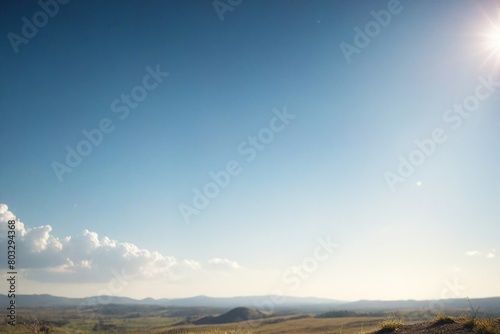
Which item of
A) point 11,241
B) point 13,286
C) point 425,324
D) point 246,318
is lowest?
point 246,318

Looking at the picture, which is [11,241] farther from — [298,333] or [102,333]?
[102,333]

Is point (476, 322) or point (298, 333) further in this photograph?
point (298, 333)

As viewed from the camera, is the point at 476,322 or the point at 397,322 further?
the point at 397,322

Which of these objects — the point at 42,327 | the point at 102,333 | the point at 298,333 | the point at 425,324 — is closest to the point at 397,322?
the point at 425,324

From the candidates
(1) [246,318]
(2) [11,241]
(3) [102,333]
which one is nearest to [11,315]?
(2) [11,241]

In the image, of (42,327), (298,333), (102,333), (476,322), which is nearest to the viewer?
(476,322)

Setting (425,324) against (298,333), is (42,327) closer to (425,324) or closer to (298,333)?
(425,324)

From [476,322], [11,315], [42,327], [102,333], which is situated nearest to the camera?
[476,322]

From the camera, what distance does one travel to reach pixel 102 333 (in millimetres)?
101938

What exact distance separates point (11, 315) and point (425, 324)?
23010 millimetres

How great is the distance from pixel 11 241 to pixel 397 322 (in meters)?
22.8

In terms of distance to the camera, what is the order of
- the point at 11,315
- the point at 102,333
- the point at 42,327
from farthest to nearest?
the point at 102,333 < the point at 11,315 < the point at 42,327

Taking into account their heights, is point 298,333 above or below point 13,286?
below

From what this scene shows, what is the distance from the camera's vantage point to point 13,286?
2058 centimetres
